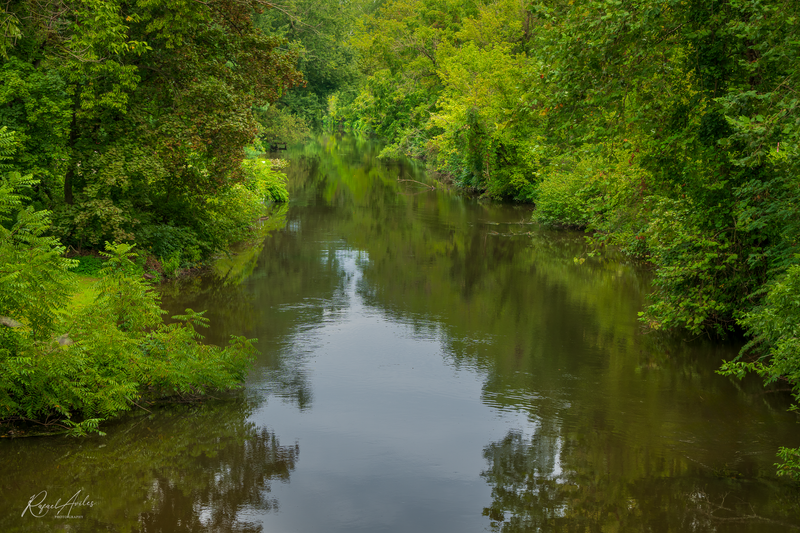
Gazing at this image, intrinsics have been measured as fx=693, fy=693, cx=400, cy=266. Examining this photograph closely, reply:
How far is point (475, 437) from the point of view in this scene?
9625 mm

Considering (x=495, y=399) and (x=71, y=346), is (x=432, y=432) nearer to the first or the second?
(x=495, y=399)

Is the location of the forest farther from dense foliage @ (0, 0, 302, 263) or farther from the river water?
the river water

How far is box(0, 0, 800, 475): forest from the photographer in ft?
28.2

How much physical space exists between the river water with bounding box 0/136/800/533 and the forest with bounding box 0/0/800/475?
0.73 metres

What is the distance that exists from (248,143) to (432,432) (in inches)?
367

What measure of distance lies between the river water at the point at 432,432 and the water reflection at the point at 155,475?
0.9 inches

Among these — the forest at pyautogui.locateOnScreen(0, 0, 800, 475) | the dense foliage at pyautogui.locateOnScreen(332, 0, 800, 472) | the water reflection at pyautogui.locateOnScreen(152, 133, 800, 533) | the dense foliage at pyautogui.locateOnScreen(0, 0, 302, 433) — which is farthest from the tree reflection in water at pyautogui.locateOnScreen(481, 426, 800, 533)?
the dense foliage at pyautogui.locateOnScreen(0, 0, 302, 433)

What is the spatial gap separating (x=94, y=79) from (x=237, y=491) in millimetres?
10450

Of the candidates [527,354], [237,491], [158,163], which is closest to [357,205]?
[158,163]

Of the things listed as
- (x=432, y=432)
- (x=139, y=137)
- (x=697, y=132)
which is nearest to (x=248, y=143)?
(x=139, y=137)

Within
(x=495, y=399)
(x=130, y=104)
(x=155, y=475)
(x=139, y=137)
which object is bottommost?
(x=155, y=475)

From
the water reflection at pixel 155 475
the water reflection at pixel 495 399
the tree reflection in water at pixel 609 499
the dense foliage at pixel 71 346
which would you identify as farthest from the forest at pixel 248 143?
the water reflection at pixel 495 399

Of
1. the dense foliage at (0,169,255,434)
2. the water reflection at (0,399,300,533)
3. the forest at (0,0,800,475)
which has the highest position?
the forest at (0,0,800,475)

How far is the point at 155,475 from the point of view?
813cm
